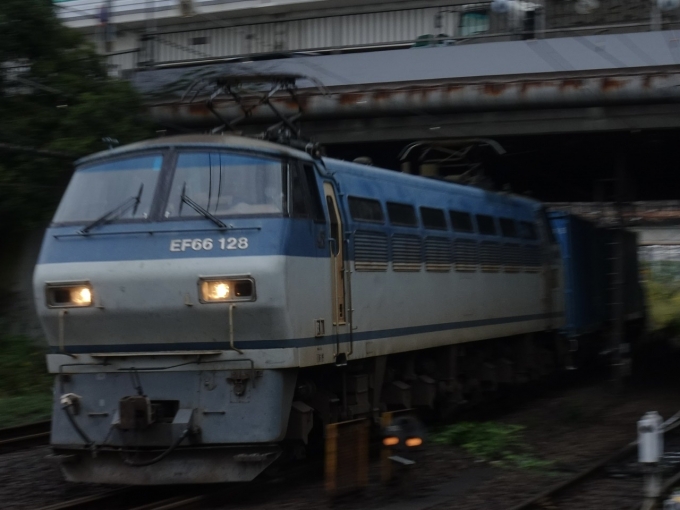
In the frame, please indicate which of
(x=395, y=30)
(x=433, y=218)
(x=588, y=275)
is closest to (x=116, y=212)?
(x=433, y=218)

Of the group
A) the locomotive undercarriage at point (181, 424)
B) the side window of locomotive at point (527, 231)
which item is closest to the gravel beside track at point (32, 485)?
the locomotive undercarriage at point (181, 424)

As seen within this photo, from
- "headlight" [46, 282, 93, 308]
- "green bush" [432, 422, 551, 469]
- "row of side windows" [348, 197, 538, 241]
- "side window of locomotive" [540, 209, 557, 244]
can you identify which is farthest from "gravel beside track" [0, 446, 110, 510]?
"side window of locomotive" [540, 209, 557, 244]

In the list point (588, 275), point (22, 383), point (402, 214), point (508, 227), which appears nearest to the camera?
point (402, 214)

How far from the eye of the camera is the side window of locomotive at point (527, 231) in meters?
14.7

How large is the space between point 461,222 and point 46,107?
23.5 ft

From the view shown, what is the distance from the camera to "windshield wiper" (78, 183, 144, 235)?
8.19 m

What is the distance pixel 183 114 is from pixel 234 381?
28.3 ft

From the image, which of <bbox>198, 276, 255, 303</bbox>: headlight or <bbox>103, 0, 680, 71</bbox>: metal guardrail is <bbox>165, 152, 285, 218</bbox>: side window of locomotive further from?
<bbox>103, 0, 680, 71</bbox>: metal guardrail

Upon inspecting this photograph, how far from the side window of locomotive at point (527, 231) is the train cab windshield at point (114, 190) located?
25.1 ft

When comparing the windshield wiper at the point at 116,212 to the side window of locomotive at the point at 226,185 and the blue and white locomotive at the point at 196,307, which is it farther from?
A: the side window of locomotive at the point at 226,185

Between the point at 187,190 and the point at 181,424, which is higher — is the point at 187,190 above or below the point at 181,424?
above

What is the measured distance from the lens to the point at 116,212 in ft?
27.1

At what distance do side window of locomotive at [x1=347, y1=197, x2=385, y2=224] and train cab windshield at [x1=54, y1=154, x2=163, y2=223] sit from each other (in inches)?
79.7

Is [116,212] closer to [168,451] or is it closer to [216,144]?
[216,144]
